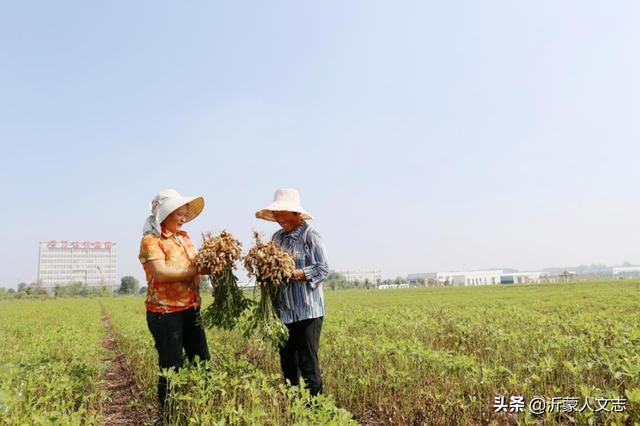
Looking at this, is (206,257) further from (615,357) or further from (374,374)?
(615,357)

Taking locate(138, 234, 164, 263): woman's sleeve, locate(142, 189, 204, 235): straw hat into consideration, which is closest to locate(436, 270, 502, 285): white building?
locate(142, 189, 204, 235): straw hat

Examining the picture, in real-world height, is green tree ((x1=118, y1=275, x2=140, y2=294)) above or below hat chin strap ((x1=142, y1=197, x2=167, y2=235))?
below

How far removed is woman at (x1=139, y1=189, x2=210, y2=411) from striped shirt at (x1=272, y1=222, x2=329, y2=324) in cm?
83

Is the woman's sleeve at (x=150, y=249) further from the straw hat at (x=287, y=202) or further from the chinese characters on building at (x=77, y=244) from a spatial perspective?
the chinese characters on building at (x=77, y=244)

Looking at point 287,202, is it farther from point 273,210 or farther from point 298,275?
point 298,275

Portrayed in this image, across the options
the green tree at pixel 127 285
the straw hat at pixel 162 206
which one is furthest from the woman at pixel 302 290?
the green tree at pixel 127 285

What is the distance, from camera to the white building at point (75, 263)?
6240 inches

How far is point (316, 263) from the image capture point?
393 centimetres

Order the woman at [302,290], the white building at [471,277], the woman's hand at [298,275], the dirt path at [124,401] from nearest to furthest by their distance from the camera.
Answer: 1. the woman's hand at [298,275]
2. the woman at [302,290]
3. the dirt path at [124,401]
4. the white building at [471,277]

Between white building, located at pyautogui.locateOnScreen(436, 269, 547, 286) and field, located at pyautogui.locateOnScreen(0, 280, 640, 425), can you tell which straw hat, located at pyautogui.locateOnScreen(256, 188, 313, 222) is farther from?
white building, located at pyautogui.locateOnScreen(436, 269, 547, 286)

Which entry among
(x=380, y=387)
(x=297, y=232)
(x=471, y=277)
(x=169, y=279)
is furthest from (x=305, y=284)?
(x=471, y=277)

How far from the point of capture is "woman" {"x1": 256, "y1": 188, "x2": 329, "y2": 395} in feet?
12.8

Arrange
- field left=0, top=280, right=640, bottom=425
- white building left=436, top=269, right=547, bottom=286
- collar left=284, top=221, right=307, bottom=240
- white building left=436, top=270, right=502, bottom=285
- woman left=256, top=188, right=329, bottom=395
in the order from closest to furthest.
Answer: field left=0, top=280, right=640, bottom=425 → woman left=256, top=188, right=329, bottom=395 → collar left=284, top=221, right=307, bottom=240 → white building left=436, top=269, right=547, bottom=286 → white building left=436, top=270, right=502, bottom=285

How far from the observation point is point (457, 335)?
26.3 ft
